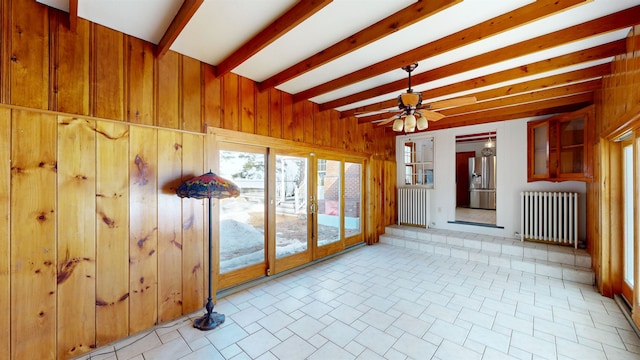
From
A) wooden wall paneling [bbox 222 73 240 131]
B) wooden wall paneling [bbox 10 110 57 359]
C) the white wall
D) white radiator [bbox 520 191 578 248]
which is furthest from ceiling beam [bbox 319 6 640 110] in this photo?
wooden wall paneling [bbox 10 110 57 359]

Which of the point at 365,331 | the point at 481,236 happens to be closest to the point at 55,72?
the point at 365,331

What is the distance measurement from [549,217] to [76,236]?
250 inches

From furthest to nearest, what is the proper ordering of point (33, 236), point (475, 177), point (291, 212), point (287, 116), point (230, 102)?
point (475, 177), point (291, 212), point (287, 116), point (230, 102), point (33, 236)

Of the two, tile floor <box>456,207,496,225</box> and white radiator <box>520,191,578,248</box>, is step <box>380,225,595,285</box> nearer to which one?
white radiator <box>520,191,578,248</box>

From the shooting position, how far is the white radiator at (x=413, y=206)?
573cm

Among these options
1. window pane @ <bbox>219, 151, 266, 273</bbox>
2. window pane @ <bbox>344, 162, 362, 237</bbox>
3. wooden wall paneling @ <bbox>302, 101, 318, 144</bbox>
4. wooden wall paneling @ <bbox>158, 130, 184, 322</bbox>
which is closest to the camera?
wooden wall paneling @ <bbox>158, 130, 184, 322</bbox>

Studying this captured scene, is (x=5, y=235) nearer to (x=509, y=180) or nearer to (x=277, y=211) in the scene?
(x=277, y=211)

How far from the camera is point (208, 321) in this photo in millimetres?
2428

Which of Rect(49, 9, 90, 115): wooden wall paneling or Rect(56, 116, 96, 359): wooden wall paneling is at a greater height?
Rect(49, 9, 90, 115): wooden wall paneling

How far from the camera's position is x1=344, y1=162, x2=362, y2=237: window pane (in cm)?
500

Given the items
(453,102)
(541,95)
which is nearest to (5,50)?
(453,102)

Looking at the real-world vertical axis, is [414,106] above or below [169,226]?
above

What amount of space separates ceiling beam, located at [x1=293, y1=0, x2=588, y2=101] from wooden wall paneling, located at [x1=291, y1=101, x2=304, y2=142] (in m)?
0.96

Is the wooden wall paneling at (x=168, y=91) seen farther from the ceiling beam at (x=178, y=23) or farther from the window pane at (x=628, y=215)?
the window pane at (x=628, y=215)
